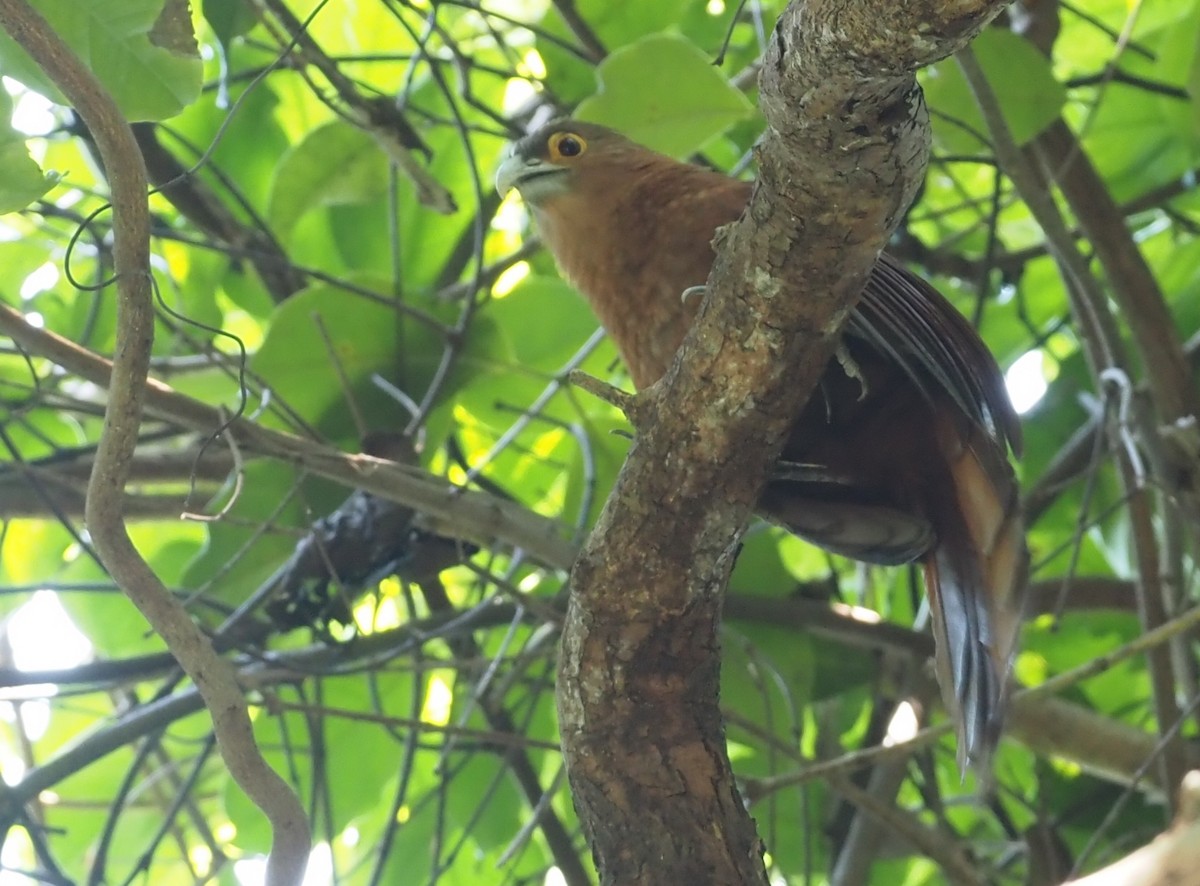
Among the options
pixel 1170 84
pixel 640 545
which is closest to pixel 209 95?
pixel 640 545

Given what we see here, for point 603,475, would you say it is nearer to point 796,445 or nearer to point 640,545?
point 796,445

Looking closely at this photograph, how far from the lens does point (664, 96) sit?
200 centimetres

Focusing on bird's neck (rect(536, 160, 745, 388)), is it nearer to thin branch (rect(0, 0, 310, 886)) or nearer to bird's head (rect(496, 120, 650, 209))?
bird's head (rect(496, 120, 650, 209))

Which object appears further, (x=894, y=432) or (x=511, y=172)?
(x=511, y=172)

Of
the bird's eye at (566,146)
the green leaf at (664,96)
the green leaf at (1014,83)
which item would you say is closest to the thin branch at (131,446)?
the green leaf at (664,96)

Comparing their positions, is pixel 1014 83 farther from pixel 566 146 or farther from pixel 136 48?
pixel 136 48

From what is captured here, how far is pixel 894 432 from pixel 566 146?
816 millimetres

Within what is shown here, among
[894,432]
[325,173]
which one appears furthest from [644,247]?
[325,173]

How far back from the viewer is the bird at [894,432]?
5.22ft

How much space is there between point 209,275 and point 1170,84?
1.87 meters

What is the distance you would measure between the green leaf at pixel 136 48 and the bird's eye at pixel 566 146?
0.90 metres

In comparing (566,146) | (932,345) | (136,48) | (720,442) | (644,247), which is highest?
(566,146)

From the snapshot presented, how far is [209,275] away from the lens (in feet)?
7.79

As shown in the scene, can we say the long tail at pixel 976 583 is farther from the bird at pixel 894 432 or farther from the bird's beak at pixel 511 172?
the bird's beak at pixel 511 172
